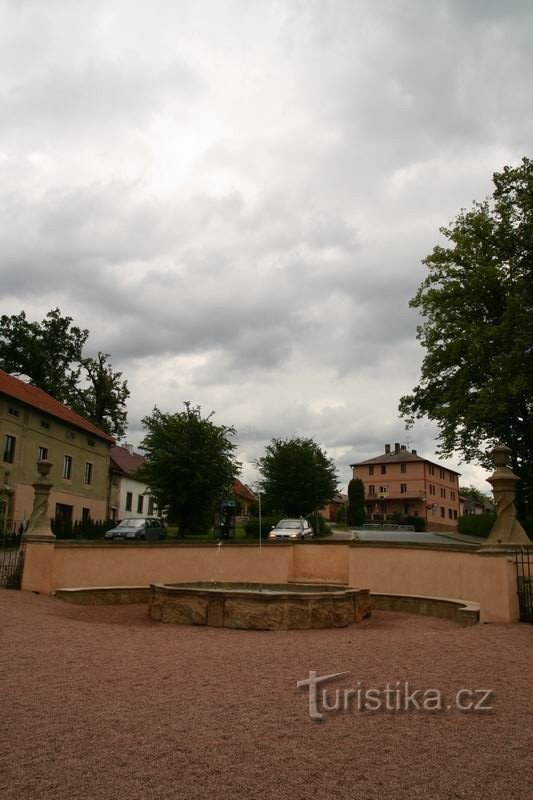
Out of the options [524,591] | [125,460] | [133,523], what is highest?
[125,460]

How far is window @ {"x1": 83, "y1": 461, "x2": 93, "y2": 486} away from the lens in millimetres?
43312

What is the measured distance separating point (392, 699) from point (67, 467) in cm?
3826

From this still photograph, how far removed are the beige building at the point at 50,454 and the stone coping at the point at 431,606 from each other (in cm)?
2214

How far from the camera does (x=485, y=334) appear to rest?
2727cm

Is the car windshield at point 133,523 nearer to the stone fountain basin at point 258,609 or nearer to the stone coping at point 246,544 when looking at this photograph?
the stone coping at point 246,544

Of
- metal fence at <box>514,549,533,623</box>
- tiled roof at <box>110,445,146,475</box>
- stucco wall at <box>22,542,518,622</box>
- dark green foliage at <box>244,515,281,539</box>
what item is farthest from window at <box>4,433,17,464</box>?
metal fence at <box>514,549,533,623</box>

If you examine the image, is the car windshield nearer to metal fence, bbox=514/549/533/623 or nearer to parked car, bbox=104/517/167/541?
parked car, bbox=104/517/167/541

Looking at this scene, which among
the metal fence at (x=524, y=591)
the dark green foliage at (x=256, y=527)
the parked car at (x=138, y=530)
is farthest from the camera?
the dark green foliage at (x=256, y=527)

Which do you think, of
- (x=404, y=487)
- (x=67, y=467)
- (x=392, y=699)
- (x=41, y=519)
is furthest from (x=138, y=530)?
(x=404, y=487)

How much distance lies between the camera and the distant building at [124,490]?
167 feet

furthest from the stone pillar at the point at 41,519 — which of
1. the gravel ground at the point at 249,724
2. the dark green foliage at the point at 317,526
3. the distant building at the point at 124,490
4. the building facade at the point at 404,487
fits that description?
the building facade at the point at 404,487

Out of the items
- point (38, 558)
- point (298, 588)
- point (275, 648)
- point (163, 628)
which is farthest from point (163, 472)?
point (275, 648)

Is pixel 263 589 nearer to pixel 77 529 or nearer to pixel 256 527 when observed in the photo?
pixel 256 527

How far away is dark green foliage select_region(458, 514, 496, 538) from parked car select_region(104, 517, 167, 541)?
19076 mm
